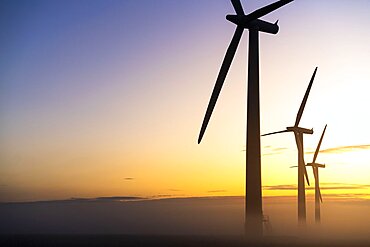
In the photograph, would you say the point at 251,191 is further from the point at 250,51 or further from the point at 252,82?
the point at 250,51

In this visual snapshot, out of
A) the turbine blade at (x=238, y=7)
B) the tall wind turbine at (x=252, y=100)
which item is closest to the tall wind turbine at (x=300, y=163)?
the turbine blade at (x=238, y=7)

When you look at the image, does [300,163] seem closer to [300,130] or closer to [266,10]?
[300,130]

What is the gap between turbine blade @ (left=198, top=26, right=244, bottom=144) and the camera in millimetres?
47088

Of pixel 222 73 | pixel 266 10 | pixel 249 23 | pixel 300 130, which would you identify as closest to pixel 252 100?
pixel 222 73

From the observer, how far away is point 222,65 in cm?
5000

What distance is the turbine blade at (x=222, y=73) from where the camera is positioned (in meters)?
47.1

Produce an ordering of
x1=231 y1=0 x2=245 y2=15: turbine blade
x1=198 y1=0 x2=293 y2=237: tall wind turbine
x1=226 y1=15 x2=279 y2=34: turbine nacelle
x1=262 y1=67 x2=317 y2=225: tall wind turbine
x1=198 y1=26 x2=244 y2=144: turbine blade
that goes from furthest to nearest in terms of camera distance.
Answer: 1. x1=262 y1=67 x2=317 y2=225: tall wind turbine
2. x1=231 y1=0 x2=245 y2=15: turbine blade
3. x1=226 y1=15 x2=279 y2=34: turbine nacelle
4. x1=198 y1=26 x2=244 y2=144: turbine blade
5. x1=198 y1=0 x2=293 y2=237: tall wind turbine

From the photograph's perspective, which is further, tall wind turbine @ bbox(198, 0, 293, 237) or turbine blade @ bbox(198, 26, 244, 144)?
turbine blade @ bbox(198, 26, 244, 144)

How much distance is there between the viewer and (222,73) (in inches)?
1954

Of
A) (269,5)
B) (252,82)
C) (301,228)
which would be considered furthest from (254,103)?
(301,228)

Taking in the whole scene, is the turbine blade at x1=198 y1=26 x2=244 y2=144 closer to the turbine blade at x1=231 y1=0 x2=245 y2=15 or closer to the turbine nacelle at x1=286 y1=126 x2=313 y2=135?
the turbine blade at x1=231 y1=0 x2=245 y2=15

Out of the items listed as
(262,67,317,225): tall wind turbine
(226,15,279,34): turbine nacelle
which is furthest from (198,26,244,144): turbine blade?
(262,67,317,225): tall wind turbine

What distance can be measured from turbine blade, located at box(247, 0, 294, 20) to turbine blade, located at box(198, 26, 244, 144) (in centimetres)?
159

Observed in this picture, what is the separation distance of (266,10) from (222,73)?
25.0 ft
